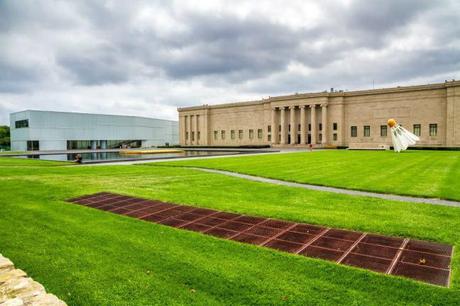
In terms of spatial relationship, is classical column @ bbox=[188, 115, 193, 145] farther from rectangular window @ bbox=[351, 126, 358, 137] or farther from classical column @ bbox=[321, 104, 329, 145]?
rectangular window @ bbox=[351, 126, 358, 137]

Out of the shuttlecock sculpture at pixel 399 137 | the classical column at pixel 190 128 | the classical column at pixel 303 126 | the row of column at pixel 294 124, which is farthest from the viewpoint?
the classical column at pixel 190 128

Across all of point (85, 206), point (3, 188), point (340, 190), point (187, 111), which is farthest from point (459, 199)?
point (187, 111)

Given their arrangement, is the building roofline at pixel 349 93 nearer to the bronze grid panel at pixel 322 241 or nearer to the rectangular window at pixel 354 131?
the rectangular window at pixel 354 131

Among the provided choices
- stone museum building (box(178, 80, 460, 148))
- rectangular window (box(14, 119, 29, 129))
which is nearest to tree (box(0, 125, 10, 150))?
rectangular window (box(14, 119, 29, 129))

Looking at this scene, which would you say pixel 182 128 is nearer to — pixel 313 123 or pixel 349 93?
pixel 313 123

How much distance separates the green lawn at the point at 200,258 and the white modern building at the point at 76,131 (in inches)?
2465

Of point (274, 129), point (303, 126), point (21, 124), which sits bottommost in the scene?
point (274, 129)

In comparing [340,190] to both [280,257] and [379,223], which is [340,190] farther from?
[280,257]

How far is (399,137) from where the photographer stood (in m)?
45.3

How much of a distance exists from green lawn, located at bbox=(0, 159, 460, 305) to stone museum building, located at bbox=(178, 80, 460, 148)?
5110cm

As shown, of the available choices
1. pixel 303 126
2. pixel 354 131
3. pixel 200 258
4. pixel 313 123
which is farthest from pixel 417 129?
pixel 200 258

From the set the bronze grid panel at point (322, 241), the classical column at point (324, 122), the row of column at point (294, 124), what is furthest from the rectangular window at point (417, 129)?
the bronze grid panel at point (322, 241)

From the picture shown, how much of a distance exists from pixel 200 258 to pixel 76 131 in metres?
73.3

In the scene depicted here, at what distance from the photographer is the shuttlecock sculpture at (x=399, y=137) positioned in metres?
44.7
